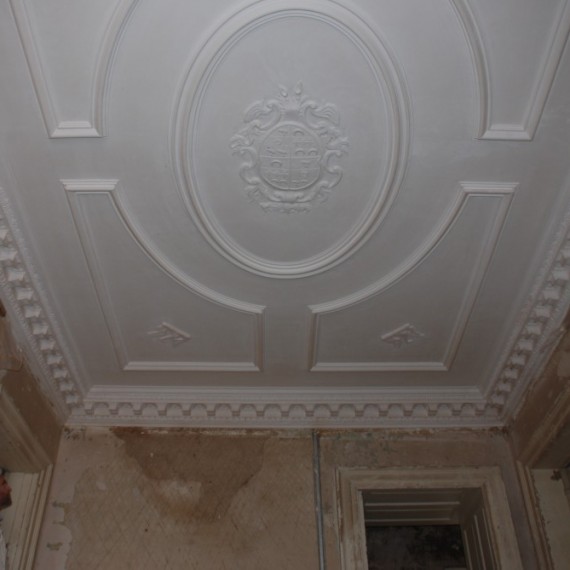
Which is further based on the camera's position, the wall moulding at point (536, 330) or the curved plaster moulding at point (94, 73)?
the wall moulding at point (536, 330)

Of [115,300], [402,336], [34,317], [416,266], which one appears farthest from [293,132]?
[34,317]

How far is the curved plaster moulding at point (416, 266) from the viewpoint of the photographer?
3.51 m

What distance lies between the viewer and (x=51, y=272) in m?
3.92

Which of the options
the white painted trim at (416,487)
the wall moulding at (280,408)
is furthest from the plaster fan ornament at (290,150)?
the white painted trim at (416,487)

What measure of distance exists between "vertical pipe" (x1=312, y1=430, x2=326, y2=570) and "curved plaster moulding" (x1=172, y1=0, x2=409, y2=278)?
174 cm

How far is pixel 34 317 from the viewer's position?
13.3 ft

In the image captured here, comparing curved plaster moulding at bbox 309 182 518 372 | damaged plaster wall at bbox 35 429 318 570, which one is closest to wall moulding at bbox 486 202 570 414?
curved plaster moulding at bbox 309 182 518 372

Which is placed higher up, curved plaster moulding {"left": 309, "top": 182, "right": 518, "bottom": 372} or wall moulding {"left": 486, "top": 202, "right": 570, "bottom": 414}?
curved plaster moulding {"left": 309, "top": 182, "right": 518, "bottom": 372}

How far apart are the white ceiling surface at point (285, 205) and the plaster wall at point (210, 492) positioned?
7.5 inches

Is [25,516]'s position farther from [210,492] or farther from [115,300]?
[115,300]

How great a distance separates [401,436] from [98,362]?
8.33 ft

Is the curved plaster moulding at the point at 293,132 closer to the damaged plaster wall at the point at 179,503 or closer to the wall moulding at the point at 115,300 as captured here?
the wall moulding at the point at 115,300

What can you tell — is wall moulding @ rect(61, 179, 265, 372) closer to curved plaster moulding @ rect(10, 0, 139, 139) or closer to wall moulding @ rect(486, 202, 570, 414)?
curved plaster moulding @ rect(10, 0, 139, 139)

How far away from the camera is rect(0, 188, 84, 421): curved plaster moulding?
11.8 ft
